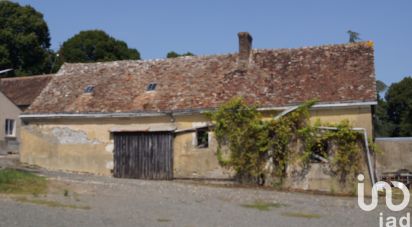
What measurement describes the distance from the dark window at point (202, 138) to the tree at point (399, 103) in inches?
1370

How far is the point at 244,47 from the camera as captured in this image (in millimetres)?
24078

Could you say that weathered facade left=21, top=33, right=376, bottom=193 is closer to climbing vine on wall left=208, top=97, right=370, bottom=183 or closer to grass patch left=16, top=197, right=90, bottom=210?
climbing vine on wall left=208, top=97, right=370, bottom=183

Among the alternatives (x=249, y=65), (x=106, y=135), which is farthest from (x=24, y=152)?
(x=249, y=65)

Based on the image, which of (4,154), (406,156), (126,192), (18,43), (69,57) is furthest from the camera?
(69,57)

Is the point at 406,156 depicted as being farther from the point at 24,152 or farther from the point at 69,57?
the point at 69,57

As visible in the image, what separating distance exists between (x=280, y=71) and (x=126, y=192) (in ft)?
30.8

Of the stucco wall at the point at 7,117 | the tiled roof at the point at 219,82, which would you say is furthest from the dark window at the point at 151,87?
the stucco wall at the point at 7,117

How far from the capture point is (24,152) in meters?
24.9

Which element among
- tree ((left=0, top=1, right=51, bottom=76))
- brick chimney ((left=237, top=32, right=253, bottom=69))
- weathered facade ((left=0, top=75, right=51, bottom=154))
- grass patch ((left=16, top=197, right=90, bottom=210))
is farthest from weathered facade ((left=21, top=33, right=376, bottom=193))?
tree ((left=0, top=1, right=51, bottom=76))

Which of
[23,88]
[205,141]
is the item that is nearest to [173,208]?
[205,141]

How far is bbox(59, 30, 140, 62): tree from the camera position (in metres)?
57.7

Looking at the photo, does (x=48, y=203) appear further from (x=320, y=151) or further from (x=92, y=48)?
(x=92, y=48)

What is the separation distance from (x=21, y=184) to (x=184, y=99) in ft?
27.1

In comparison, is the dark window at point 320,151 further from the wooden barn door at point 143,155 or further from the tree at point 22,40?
the tree at point 22,40
